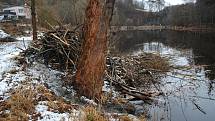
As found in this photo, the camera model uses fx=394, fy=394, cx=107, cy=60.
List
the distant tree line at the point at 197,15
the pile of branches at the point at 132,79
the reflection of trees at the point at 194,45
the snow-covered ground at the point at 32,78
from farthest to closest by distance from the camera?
1. the distant tree line at the point at 197,15
2. the reflection of trees at the point at 194,45
3. the pile of branches at the point at 132,79
4. the snow-covered ground at the point at 32,78

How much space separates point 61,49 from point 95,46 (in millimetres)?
2734

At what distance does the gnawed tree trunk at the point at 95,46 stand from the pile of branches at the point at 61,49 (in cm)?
184

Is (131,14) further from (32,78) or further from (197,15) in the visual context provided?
(32,78)

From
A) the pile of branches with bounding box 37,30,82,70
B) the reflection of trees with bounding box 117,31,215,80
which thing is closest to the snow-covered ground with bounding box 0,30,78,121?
the pile of branches with bounding box 37,30,82,70

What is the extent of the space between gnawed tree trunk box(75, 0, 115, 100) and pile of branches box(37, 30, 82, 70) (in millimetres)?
1835

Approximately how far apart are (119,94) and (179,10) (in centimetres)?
8621

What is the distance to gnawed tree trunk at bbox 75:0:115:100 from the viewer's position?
386 inches

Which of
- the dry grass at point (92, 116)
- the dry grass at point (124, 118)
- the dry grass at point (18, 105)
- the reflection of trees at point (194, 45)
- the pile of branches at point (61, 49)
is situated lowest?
the reflection of trees at point (194, 45)

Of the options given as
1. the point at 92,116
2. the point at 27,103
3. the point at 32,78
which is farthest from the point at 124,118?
the point at 32,78

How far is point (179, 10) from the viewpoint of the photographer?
94.8 meters

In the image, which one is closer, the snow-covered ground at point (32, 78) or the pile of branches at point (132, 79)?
the snow-covered ground at point (32, 78)

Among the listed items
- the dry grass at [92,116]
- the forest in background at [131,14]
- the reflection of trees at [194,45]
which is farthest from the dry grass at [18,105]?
the reflection of trees at [194,45]

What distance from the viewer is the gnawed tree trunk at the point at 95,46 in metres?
9.81

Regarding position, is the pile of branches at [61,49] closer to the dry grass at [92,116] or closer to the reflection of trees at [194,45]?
the dry grass at [92,116]
